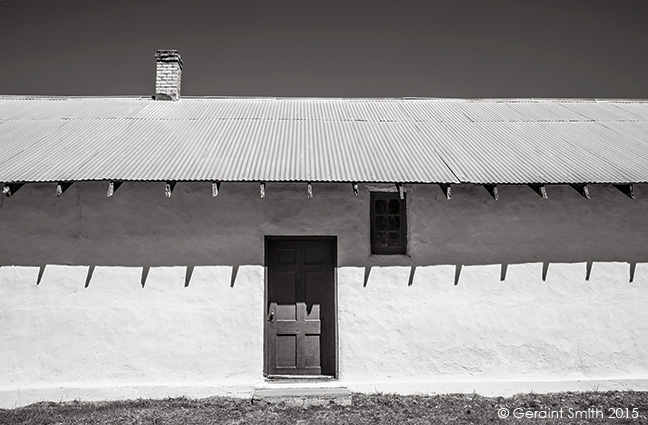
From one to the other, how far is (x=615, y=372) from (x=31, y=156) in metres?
9.95

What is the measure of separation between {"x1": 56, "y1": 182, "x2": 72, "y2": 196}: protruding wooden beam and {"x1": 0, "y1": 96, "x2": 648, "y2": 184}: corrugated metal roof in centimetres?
11

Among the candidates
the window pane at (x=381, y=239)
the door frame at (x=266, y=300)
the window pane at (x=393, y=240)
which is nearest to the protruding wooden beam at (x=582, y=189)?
the window pane at (x=393, y=240)

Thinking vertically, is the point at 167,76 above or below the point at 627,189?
above

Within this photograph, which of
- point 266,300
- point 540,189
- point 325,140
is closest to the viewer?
point 540,189

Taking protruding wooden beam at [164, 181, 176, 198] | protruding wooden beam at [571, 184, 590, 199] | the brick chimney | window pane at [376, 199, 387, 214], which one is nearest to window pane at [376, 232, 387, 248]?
window pane at [376, 199, 387, 214]

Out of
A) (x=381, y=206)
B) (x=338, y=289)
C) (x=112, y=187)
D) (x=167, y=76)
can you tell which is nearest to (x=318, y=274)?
(x=338, y=289)

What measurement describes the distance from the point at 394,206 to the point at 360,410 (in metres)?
3.15

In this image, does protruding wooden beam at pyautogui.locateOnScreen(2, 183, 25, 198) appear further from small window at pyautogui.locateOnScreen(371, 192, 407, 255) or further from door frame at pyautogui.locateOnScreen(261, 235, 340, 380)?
small window at pyautogui.locateOnScreen(371, 192, 407, 255)

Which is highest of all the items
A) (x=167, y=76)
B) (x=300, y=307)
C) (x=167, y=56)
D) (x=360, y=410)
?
(x=167, y=56)

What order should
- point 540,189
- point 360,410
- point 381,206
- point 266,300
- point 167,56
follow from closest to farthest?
point 360,410 → point 540,189 → point 266,300 → point 381,206 → point 167,56

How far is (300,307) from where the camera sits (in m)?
8.01

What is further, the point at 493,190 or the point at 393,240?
the point at 393,240

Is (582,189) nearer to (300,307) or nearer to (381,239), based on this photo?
(381,239)

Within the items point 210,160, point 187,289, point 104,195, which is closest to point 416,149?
point 210,160
